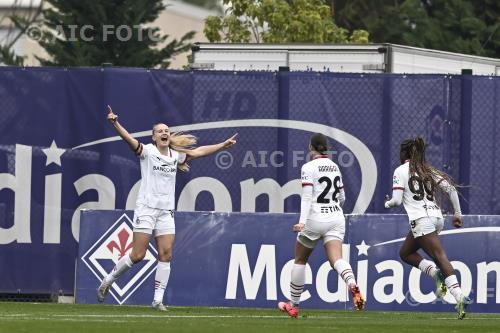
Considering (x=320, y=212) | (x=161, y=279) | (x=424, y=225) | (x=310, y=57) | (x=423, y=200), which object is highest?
(x=310, y=57)

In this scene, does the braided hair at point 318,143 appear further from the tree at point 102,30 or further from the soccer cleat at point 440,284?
the tree at point 102,30

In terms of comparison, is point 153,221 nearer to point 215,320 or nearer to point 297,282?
point 297,282

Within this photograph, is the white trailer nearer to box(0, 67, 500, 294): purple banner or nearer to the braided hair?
box(0, 67, 500, 294): purple banner

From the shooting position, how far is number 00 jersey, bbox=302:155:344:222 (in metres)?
15.6

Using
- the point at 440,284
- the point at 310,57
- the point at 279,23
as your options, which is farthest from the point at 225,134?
the point at 279,23

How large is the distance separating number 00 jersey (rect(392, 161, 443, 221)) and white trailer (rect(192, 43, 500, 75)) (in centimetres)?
452

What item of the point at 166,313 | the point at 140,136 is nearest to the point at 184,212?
the point at 140,136

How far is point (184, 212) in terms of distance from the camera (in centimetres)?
1858

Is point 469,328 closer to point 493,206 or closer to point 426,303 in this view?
point 426,303

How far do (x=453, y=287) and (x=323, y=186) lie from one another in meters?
1.81

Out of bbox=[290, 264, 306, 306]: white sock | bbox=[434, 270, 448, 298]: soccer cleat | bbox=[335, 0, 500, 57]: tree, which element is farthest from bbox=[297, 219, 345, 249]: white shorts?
bbox=[335, 0, 500, 57]: tree

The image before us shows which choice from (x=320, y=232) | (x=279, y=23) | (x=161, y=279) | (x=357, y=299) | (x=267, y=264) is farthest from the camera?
(x=279, y=23)

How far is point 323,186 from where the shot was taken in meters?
15.7

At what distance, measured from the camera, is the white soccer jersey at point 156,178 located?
16.5 m
